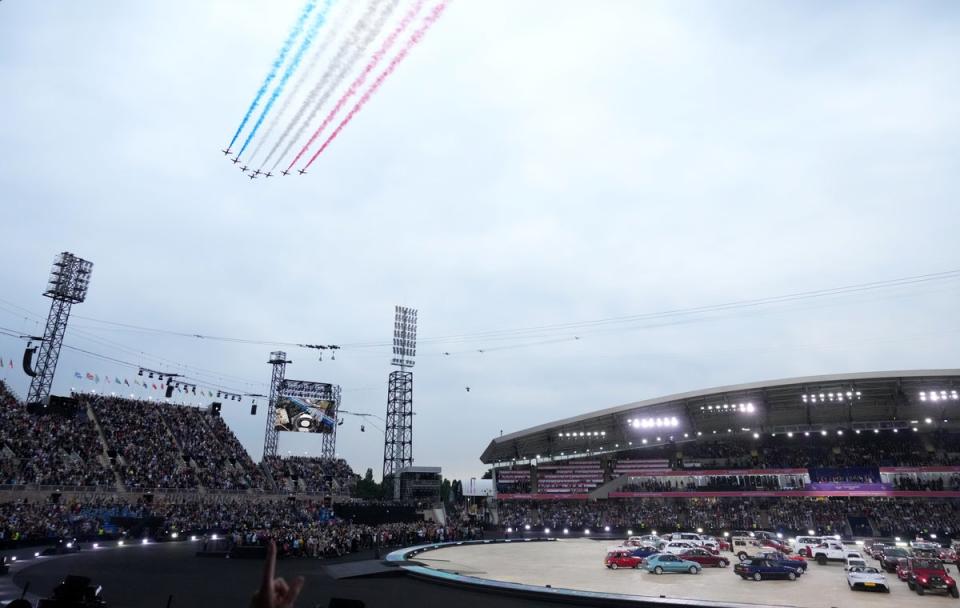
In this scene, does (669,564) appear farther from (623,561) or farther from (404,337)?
(404,337)

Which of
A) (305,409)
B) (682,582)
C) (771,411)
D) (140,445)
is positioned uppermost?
(305,409)

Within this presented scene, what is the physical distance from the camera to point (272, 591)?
3557 millimetres

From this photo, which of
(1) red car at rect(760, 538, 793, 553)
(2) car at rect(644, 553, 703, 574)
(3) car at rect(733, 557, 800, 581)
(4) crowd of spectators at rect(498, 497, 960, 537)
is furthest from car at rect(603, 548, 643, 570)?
(4) crowd of spectators at rect(498, 497, 960, 537)

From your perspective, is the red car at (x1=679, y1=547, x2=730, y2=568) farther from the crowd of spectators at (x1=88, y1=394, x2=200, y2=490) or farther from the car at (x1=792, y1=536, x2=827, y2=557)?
the crowd of spectators at (x1=88, y1=394, x2=200, y2=490)

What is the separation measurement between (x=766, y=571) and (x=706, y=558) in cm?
456

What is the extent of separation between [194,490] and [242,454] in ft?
50.2

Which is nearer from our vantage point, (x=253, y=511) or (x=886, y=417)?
(x=253, y=511)

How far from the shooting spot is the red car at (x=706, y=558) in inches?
1118

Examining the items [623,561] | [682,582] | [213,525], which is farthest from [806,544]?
[213,525]

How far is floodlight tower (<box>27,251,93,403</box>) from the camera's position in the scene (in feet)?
155

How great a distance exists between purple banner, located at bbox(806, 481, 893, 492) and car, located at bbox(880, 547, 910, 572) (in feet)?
102

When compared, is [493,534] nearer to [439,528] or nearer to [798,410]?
[439,528]

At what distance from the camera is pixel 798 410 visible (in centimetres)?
5938

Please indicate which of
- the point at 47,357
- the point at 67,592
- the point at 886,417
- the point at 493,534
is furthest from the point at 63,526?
the point at 886,417
